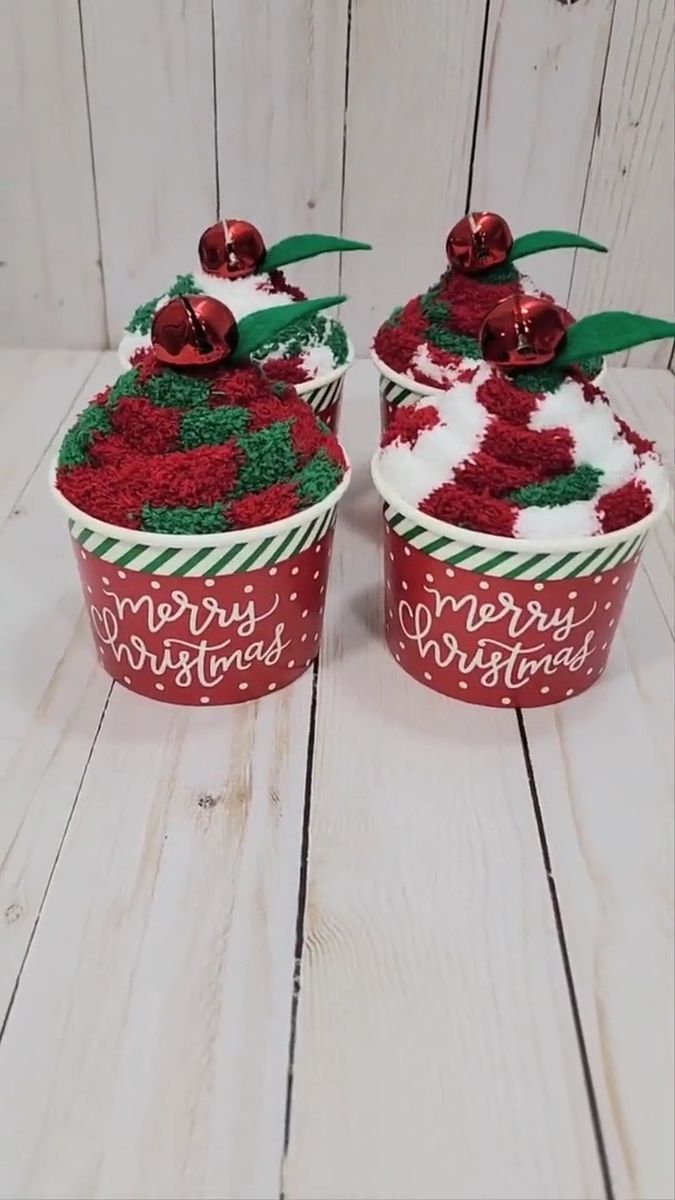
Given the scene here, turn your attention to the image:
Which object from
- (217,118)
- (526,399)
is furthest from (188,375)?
(217,118)

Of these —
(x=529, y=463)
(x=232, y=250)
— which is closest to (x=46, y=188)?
(x=232, y=250)

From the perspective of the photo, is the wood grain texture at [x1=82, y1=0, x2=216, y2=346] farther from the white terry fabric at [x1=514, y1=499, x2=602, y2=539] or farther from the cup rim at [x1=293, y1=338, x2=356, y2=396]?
the white terry fabric at [x1=514, y1=499, x2=602, y2=539]

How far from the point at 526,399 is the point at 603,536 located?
0.10 meters

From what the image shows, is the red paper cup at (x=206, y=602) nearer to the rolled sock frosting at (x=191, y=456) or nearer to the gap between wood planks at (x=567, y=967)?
the rolled sock frosting at (x=191, y=456)

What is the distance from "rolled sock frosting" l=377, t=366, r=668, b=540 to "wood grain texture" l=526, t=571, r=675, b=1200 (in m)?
0.14

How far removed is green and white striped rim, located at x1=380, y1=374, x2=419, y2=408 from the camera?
0.90 metres

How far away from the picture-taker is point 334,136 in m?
1.25

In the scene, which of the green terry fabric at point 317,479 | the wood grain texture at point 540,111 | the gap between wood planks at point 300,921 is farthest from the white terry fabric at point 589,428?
the wood grain texture at point 540,111

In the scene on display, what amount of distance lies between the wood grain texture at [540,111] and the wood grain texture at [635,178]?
0.01m

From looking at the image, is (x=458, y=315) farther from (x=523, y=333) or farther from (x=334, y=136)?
(x=334, y=136)

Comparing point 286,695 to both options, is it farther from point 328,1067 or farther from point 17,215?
point 17,215

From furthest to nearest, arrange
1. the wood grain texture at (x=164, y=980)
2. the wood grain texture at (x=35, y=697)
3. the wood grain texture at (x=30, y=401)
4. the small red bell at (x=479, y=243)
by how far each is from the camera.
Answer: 1. the wood grain texture at (x=30, y=401)
2. the small red bell at (x=479, y=243)
3. the wood grain texture at (x=35, y=697)
4. the wood grain texture at (x=164, y=980)

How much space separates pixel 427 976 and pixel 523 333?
0.37m

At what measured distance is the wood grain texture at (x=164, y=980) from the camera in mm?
475
